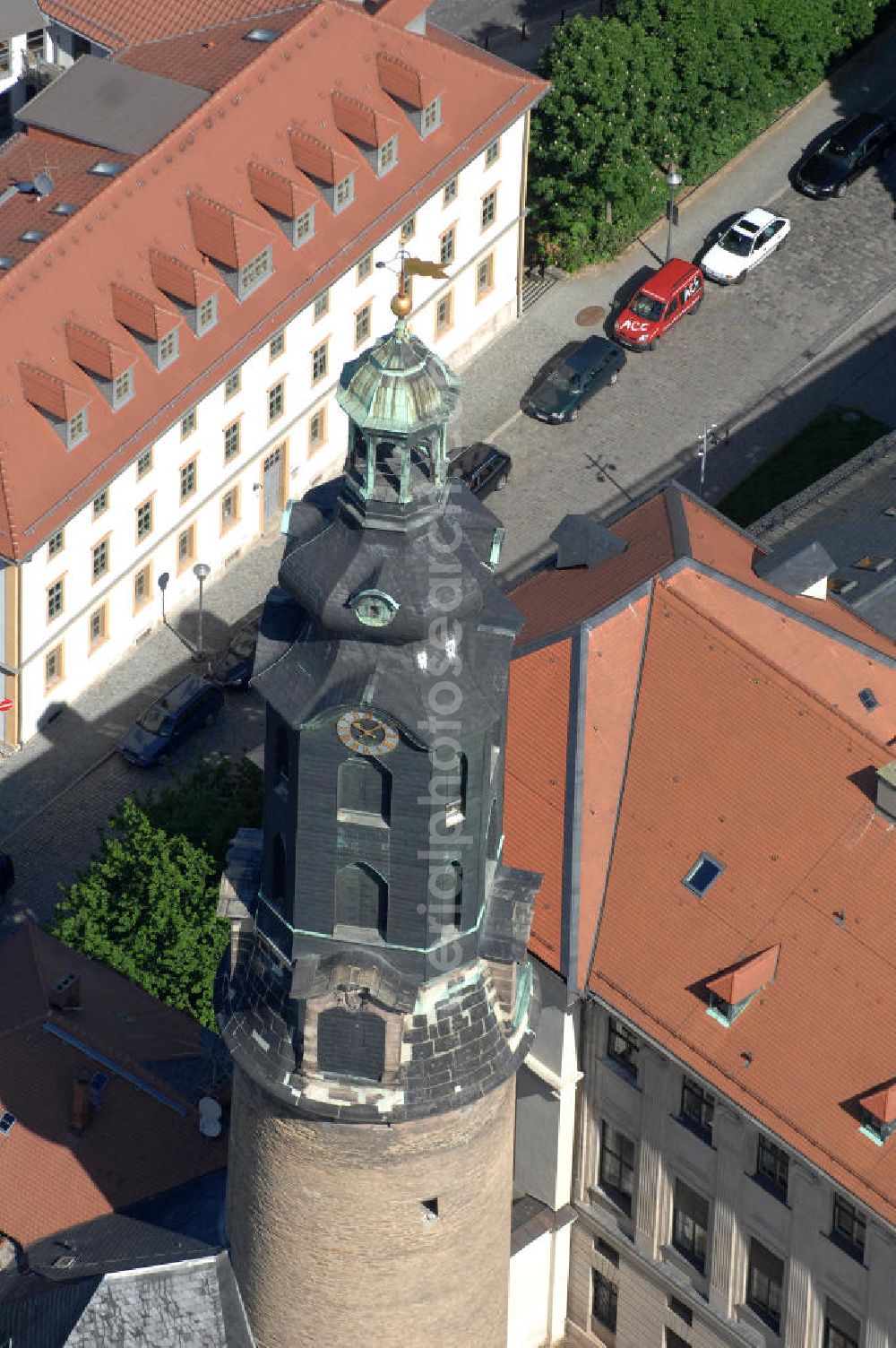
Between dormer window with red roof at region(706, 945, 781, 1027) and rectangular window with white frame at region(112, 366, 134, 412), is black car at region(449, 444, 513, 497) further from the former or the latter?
dormer window with red roof at region(706, 945, 781, 1027)

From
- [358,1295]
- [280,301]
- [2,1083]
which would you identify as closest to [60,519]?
[280,301]

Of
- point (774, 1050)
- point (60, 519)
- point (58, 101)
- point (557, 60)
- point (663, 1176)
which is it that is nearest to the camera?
point (774, 1050)

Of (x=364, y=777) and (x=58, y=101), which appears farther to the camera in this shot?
(x=58, y=101)

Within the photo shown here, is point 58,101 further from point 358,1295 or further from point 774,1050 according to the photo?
point 358,1295

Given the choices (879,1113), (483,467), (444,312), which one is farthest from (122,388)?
(879,1113)

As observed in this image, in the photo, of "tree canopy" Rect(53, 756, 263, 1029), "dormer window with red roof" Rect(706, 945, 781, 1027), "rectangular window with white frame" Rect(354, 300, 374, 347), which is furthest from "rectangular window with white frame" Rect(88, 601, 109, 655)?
"dormer window with red roof" Rect(706, 945, 781, 1027)

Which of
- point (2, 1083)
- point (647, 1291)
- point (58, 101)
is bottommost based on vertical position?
point (647, 1291)
